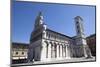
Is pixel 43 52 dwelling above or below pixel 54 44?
below

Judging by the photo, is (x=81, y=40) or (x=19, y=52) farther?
(x=81, y=40)

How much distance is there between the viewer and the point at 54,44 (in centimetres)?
300

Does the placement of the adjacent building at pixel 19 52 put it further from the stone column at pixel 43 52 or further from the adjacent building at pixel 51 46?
the stone column at pixel 43 52

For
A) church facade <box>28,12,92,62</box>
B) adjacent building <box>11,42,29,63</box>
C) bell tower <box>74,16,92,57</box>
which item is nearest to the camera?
adjacent building <box>11,42,29,63</box>

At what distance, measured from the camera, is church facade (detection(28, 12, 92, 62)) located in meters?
2.86

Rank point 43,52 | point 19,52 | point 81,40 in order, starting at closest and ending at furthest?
point 19,52 → point 43,52 → point 81,40

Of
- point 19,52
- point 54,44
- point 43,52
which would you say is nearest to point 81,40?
point 54,44

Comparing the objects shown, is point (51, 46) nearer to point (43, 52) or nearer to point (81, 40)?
point (43, 52)

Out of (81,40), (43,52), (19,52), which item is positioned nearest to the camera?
(19,52)

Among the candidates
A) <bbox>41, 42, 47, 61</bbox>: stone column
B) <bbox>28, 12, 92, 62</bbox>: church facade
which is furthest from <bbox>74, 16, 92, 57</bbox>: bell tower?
<bbox>41, 42, 47, 61</bbox>: stone column

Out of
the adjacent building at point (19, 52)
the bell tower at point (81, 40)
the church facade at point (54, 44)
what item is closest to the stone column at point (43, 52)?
the church facade at point (54, 44)

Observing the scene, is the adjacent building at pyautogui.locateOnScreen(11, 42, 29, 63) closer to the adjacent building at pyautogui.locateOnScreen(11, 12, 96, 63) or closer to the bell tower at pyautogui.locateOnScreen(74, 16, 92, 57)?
the adjacent building at pyautogui.locateOnScreen(11, 12, 96, 63)

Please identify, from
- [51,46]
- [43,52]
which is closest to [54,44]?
[51,46]
